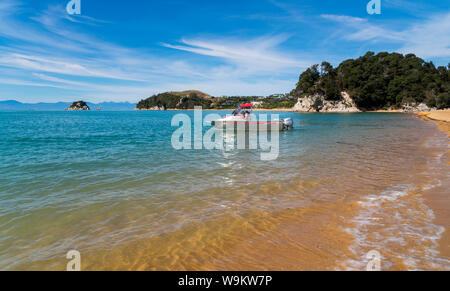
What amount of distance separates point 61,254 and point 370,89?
15387cm

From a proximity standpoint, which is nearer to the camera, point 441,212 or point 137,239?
point 137,239

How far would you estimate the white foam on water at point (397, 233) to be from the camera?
4205 millimetres

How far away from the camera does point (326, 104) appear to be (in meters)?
144

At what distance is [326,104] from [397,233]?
15240cm

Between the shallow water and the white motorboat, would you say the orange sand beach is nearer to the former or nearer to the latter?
the white motorboat

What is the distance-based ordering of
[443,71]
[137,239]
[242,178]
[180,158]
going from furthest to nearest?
[443,71] → [180,158] → [242,178] → [137,239]

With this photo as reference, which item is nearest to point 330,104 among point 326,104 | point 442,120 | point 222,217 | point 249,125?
point 326,104

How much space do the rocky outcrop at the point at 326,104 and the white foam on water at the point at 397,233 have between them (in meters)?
149

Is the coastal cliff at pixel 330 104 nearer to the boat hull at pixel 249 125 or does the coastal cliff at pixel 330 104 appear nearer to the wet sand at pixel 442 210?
the boat hull at pixel 249 125

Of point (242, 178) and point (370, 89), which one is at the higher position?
point (370, 89)

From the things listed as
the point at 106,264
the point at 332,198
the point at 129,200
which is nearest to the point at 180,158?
A: the point at 129,200

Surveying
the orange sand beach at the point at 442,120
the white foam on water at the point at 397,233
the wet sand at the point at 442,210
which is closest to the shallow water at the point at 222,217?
the white foam on water at the point at 397,233
